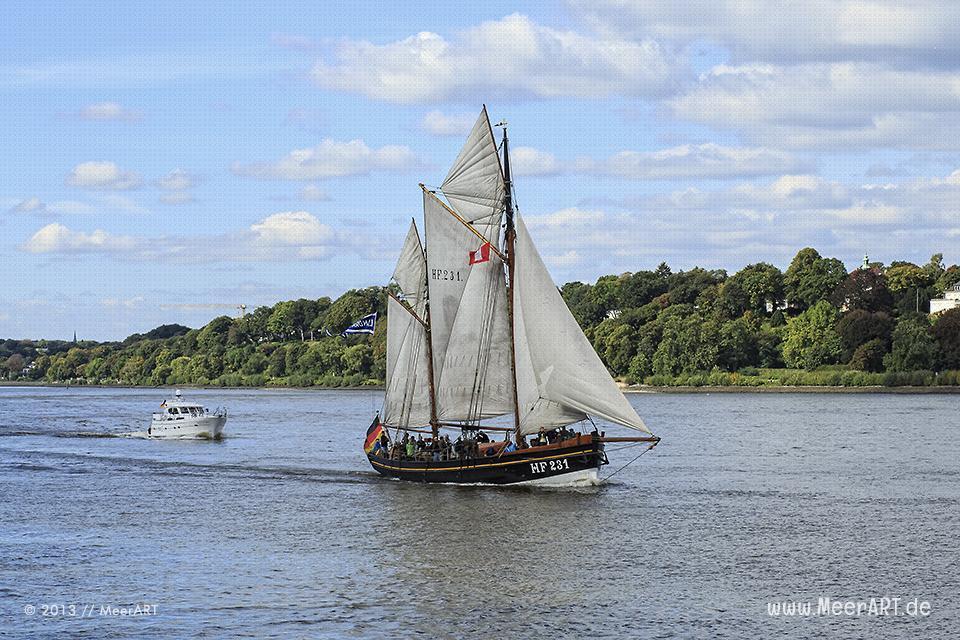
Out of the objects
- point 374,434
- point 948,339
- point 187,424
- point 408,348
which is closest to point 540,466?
point 408,348

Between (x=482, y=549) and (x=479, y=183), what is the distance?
86.2ft

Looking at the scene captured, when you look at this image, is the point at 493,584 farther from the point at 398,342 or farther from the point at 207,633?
the point at 398,342

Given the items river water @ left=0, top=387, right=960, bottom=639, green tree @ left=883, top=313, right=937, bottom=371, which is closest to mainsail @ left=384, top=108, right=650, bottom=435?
river water @ left=0, top=387, right=960, bottom=639

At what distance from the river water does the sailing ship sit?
6.77 feet

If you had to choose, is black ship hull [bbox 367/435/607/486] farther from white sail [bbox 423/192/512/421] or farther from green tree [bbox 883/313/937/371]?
green tree [bbox 883/313/937/371]

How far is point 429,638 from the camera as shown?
3769 centimetres

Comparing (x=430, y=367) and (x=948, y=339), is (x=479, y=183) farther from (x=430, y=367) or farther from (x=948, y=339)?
(x=948, y=339)

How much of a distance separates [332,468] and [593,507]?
29.0 m

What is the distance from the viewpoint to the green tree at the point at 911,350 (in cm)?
19512

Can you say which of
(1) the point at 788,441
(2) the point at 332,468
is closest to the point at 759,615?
(2) the point at 332,468

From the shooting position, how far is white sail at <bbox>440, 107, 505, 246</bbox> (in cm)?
7150

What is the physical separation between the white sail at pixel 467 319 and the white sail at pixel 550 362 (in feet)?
7.07

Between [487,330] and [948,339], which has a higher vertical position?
[948,339]

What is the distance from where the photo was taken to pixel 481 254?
72.2m
